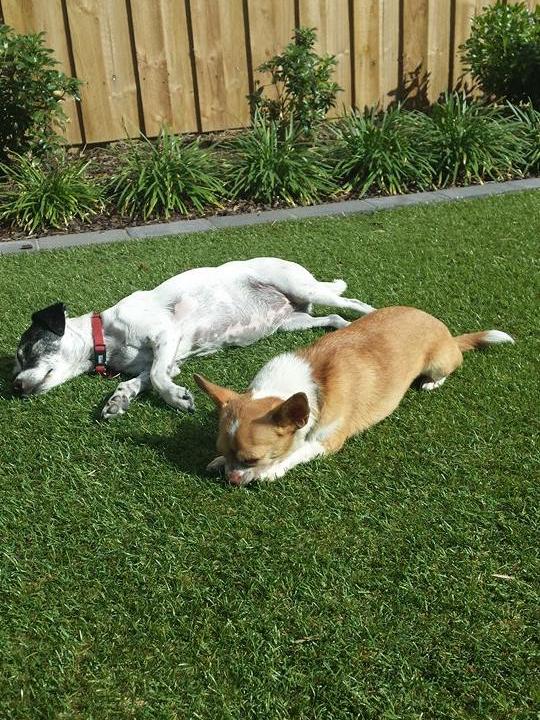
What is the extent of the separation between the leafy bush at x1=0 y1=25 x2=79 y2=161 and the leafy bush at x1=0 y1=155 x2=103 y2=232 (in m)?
0.25

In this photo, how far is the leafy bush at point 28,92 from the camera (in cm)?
760

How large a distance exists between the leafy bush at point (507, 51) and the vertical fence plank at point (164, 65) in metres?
3.81

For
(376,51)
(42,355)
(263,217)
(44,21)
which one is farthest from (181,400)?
(376,51)

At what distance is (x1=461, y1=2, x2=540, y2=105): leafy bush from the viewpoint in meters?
9.22

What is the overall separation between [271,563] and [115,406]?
154 centimetres

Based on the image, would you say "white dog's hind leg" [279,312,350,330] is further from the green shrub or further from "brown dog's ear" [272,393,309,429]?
the green shrub

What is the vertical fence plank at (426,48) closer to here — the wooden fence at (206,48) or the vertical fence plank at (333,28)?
the wooden fence at (206,48)

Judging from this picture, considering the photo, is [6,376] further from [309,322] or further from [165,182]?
[165,182]

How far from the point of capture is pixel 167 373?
427 centimetres

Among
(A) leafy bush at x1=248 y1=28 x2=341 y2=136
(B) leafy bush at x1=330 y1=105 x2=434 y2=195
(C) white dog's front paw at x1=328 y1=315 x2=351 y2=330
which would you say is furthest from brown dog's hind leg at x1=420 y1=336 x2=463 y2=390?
(A) leafy bush at x1=248 y1=28 x2=341 y2=136

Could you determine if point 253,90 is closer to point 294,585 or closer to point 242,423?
point 242,423

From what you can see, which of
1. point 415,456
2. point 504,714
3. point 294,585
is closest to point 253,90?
point 415,456

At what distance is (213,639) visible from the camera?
2.48 m

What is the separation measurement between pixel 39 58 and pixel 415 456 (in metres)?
6.35
